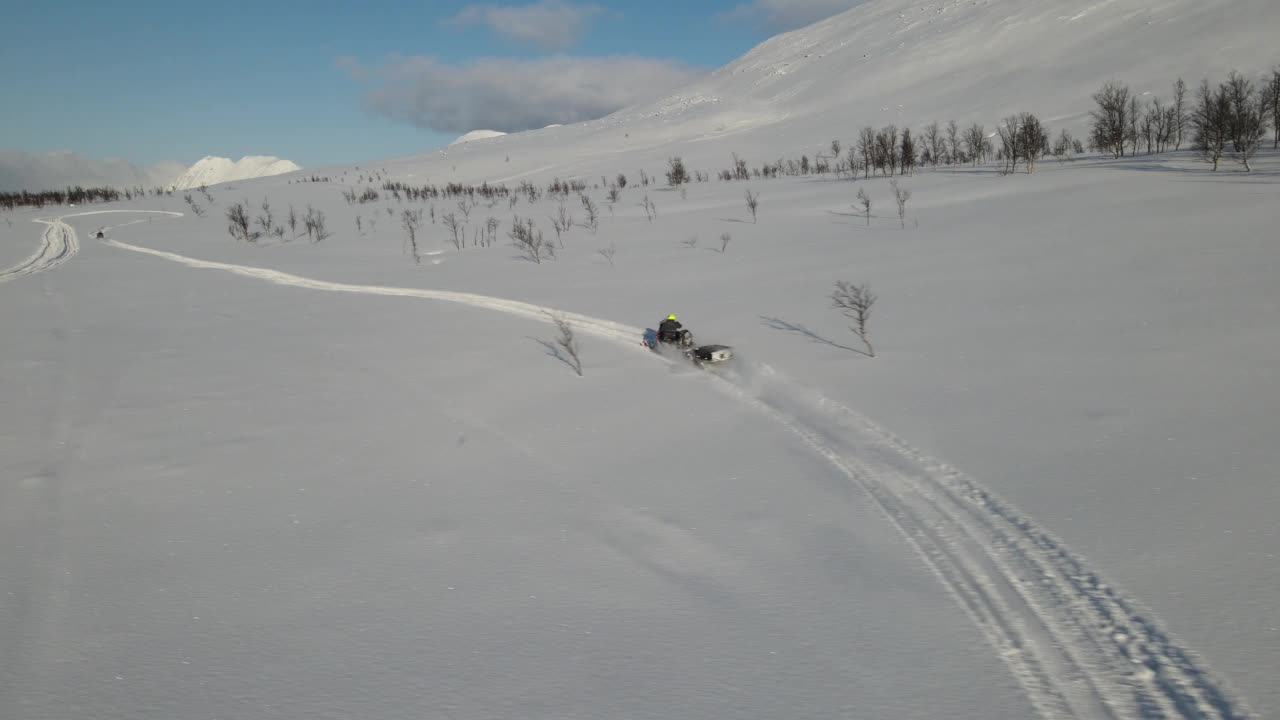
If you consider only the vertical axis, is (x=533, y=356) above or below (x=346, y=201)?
below

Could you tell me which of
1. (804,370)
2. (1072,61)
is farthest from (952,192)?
(1072,61)

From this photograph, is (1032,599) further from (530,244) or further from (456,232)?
(456,232)

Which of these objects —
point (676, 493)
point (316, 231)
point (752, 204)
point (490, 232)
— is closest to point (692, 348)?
point (676, 493)

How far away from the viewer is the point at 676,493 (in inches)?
311

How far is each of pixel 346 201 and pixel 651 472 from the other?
51399 millimetres

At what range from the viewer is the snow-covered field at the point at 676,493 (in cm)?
482

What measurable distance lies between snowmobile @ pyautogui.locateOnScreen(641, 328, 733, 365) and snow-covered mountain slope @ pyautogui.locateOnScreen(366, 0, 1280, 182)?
2444 inches

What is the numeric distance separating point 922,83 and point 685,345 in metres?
107

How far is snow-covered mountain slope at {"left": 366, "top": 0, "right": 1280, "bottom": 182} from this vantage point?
77875 millimetres

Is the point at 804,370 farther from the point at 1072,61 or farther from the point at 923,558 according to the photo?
the point at 1072,61

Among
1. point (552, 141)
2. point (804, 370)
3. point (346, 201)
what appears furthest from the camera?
point (552, 141)

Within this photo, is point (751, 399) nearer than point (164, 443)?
No

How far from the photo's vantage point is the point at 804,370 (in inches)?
492

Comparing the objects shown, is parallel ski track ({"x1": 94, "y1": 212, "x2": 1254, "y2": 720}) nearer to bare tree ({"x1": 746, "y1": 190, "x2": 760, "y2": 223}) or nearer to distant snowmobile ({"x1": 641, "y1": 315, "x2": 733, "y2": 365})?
distant snowmobile ({"x1": 641, "y1": 315, "x2": 733, "y2": 365})
